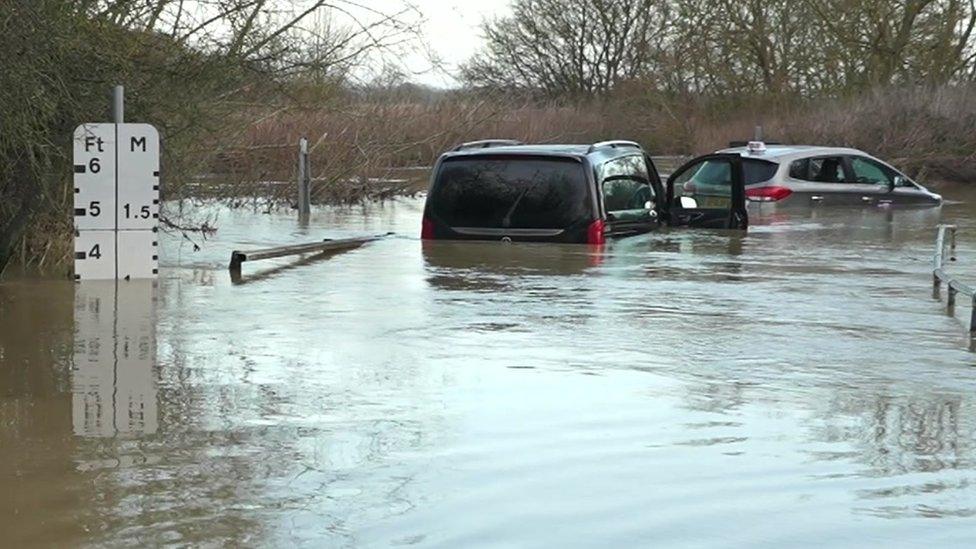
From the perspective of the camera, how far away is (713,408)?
27.6 ft

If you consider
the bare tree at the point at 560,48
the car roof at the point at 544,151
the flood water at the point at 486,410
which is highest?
the bare tree at the point at 560,48

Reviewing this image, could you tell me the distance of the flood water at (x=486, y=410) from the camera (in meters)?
6.10

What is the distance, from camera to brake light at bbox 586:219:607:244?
15.5 metres

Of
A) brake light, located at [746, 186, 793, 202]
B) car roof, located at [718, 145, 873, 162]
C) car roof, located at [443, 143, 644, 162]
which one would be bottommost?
brake light, located at [746, 186, 793, 202]

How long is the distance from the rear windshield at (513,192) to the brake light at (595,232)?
0.34ft

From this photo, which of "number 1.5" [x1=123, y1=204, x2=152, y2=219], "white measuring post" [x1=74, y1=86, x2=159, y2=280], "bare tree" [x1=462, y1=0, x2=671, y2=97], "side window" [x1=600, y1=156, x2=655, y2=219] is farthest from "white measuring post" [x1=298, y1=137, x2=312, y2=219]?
"bare tree" [x1=462, y1=0, x2=671, y2=97]

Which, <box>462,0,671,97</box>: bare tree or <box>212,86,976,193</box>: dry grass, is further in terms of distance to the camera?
<box>462,0,671,97</box>: bare tree

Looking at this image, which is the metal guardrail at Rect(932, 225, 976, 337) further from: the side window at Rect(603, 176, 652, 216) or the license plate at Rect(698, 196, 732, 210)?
the side window at Rect(603, 176, 652, 216)

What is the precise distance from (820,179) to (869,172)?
108cm

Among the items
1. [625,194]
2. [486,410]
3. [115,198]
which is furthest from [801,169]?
[486,410]

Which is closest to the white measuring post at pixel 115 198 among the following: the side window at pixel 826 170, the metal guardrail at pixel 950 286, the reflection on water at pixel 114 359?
the reflection on water at pixel 114 359

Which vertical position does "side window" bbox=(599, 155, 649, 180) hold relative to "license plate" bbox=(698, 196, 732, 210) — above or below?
above

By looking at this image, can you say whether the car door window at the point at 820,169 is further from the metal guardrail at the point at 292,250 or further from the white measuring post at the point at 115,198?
the white measuring post at the point at 115,198

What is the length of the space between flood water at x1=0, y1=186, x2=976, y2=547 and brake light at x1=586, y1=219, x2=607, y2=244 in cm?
50
